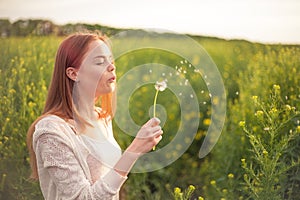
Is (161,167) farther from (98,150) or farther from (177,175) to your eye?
(98,150)

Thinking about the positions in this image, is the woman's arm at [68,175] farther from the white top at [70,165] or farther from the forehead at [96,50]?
the forehead at [96,50]

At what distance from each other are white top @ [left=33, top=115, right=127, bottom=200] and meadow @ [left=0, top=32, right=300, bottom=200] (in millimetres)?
825

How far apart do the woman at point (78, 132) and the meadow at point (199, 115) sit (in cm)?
80

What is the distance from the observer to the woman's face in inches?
62.9

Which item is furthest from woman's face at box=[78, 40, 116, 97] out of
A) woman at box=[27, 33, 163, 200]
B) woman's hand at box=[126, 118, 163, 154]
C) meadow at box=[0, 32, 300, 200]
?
meadow at box=[0, 32, 300, 200]

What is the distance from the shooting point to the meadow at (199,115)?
2.66 meters

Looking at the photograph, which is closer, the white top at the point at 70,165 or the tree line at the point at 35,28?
the white top at the point at 70,165

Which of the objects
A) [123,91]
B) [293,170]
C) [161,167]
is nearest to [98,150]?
[293,170]

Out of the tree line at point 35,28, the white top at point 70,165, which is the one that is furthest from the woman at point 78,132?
the tree line at point 35,28

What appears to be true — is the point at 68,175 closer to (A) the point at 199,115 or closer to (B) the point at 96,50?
(B) the point at 96,50

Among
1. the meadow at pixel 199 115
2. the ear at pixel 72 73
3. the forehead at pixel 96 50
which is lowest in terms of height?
the meadow at pixel 199 115

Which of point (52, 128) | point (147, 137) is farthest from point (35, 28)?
point (147, 137)

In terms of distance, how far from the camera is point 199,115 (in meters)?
3.23

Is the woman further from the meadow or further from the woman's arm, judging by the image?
the meadow
